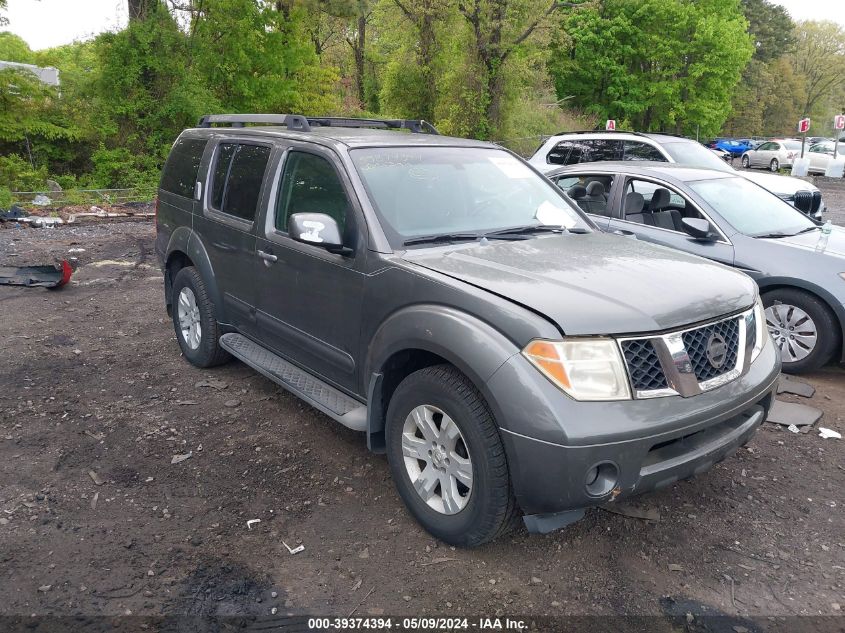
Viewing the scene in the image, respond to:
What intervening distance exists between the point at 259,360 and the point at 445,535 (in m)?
1.96

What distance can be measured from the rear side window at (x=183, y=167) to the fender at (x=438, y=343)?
2860 mm

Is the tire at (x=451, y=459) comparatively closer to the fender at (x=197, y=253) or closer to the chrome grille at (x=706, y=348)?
the chrome grille at (x=706, y=348)

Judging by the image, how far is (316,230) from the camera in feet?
11.2

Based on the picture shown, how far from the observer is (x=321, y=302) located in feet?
12.6

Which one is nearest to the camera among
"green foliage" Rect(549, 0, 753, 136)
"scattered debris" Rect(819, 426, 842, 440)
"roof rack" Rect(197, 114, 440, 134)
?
"scattered debris" Rect(819, 426, 842, 440)

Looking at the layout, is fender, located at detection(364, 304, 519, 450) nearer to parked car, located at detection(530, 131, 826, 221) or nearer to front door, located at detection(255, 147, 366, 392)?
front door, located at detection(255, 147, 366, 392)

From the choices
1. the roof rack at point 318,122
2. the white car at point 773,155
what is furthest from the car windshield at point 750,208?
the white car at point 773,155

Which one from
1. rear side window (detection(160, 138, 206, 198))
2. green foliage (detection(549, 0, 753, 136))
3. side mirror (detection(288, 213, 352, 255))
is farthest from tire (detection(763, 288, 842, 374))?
green foliage (detection(549, 0, 753, 136))

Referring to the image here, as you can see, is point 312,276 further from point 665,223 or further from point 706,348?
point 665,223

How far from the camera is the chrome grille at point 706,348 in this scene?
290cm

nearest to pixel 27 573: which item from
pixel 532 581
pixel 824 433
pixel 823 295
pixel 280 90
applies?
pixel 532 581

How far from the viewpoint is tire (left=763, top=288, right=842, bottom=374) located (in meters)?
5.26

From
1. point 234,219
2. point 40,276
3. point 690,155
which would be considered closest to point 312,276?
point 234,219

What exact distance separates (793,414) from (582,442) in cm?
303
